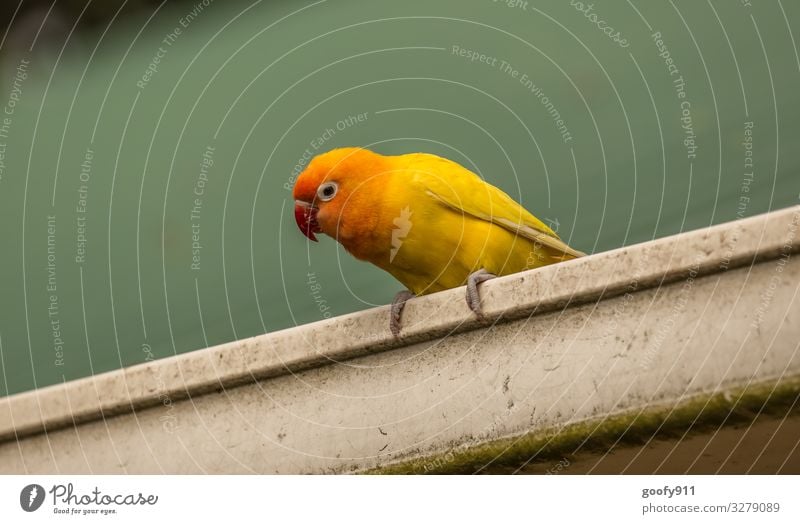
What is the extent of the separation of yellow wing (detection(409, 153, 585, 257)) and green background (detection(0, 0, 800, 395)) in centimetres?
17

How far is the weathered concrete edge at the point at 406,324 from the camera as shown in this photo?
1.35m

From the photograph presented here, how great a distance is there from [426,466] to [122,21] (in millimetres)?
2015

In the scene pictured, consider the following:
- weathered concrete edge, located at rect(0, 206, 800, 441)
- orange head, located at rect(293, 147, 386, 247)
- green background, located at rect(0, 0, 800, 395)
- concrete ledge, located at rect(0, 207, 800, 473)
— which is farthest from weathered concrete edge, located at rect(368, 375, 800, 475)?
green background, located at rect(0, 0, 800, 395)

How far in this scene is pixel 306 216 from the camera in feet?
6.68

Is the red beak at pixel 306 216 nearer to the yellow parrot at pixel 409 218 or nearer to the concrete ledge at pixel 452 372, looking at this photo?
the yellow parrot at pixel 409 218

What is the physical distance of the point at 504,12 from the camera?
2.56 m

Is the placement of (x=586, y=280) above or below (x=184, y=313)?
above

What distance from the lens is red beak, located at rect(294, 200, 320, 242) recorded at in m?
2.03

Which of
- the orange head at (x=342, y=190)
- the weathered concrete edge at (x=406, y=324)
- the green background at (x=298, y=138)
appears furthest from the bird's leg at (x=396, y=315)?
the green background at (x=298, y=138)
